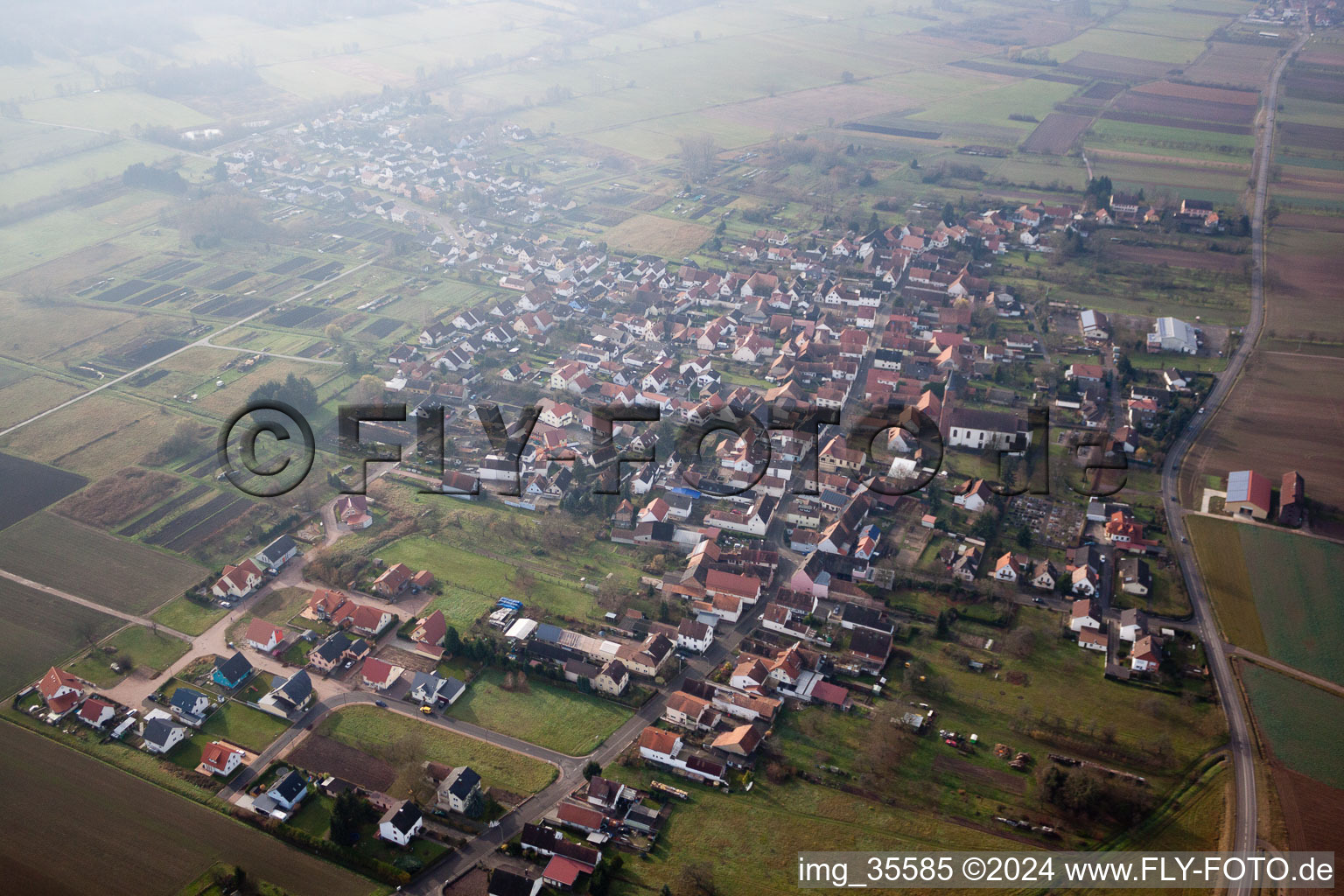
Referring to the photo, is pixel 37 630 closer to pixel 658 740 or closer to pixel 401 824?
pixel 401 824

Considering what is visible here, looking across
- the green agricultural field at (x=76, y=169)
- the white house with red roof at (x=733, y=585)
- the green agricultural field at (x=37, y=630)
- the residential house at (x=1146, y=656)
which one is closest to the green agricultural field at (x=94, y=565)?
the green agricultural field at (x=37, y=630)

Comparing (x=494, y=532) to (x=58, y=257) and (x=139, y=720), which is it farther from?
(x=58, y=257)

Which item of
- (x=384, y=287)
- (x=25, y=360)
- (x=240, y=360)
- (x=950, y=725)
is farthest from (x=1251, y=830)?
(x=25, y=360)

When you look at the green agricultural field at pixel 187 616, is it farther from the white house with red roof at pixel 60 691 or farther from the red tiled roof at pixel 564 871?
the red tiled roof at pixel 564 871

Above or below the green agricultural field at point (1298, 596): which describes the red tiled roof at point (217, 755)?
below

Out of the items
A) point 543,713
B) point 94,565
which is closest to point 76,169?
point 94,565
